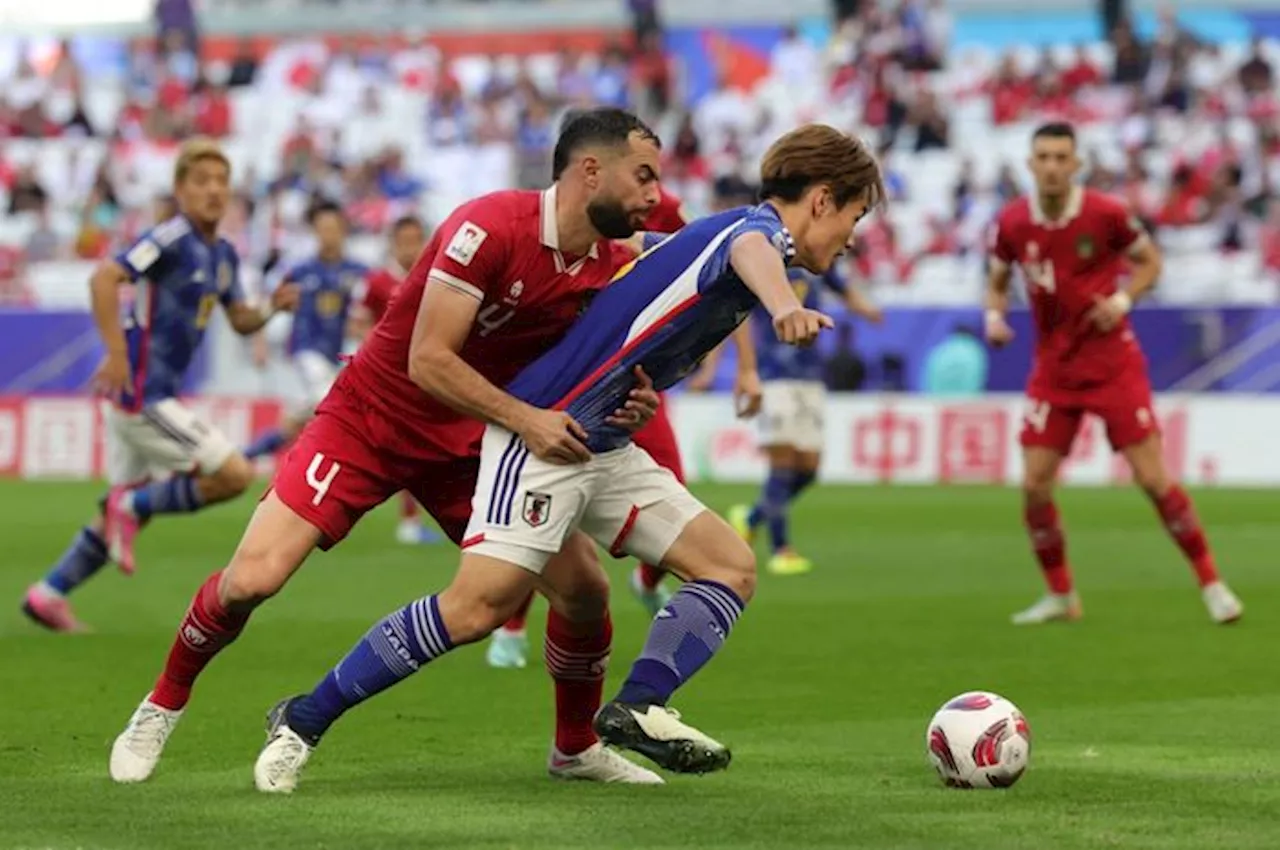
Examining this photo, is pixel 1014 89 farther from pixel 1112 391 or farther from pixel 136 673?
pixel 136 673

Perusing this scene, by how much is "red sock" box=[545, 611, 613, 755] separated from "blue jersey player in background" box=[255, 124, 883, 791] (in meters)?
0.46

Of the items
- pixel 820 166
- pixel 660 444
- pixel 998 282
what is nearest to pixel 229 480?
pixel 998 282

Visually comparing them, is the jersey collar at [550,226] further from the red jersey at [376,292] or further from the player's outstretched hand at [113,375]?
the red jersey at [376,292]

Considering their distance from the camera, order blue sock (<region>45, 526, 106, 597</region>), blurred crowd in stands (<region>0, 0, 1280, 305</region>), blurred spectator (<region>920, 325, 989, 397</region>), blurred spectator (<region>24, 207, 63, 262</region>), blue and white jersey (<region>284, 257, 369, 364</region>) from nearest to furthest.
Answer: blue sock (<region>45, 526, 106, 597</region>), blue and white jersey (<region>284, 257, 369, 364</region>), blurred spectator (<region>920, 325, 989, 397</region>), blurred crowd in stands (<region>0, 0, 1280, 305</region>), blurred spectator (<region>24, 207, 63, 262</region>)

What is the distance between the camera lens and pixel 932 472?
25312mm

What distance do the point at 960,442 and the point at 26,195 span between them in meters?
15.6

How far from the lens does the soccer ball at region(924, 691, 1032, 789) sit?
700 cm

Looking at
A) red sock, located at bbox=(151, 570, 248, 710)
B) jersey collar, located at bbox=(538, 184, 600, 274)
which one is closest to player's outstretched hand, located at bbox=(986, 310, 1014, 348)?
→ jersey collar, located at bbox=(538, 184, 600, 274)

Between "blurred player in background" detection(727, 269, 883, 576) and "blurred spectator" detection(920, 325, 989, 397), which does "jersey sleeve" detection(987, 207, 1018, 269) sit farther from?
"blurred spectator" detection(920, 325, 989, 397)

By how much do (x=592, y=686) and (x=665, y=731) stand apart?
970 millimetres

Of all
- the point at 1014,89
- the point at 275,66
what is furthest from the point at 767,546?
the point at 275,66

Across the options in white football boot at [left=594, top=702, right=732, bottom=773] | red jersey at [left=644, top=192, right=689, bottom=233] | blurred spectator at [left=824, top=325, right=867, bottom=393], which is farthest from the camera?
blurred spectator at [left=824, top=325, right=867, bottom=393]

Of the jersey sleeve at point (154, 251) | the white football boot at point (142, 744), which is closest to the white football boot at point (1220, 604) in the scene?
the jersey sleeve at point (154, 251)

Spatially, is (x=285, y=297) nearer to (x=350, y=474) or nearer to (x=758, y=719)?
(x=758, y=719)
